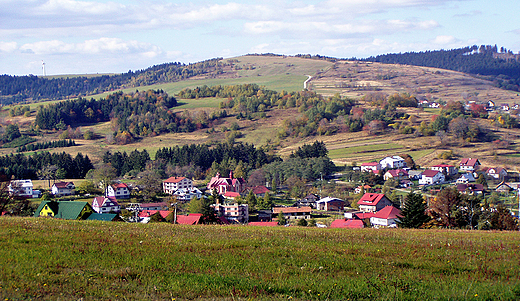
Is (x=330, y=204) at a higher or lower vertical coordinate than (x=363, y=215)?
lower

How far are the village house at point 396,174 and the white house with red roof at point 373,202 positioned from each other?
24.5 meters

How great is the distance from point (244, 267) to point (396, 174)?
280 feet

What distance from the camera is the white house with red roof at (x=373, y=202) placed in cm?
6375

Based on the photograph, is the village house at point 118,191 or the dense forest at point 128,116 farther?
the dense forest at point 128,116

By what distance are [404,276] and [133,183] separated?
279ft

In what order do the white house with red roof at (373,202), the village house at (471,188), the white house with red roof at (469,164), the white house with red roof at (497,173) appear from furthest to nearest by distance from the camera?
the white house with red roof at (469,164), the white house with red roof at (497,173), the village house at (471,188), the white house with red roof at (373,202)

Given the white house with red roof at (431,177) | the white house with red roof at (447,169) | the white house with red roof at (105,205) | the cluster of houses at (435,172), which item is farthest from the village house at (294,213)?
the white house with red roof at (447,169)

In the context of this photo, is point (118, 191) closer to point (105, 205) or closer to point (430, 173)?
point (105, 205)

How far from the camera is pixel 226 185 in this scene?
8700 centimetres

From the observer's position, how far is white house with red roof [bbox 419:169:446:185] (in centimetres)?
8687

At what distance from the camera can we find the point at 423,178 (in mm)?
88062

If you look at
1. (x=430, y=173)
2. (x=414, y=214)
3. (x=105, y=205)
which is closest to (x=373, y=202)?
(x=430, y=173)

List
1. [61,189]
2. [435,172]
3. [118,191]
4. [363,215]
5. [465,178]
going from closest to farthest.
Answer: [363,215] < [118,191] < [61,189] < [465,178] < [435,172]

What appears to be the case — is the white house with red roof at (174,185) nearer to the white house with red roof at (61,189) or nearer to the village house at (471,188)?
the white house with red roof at (61,189)
